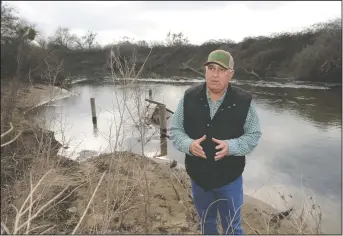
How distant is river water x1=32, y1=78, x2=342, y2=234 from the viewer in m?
6.97

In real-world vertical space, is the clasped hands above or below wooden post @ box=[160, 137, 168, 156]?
above

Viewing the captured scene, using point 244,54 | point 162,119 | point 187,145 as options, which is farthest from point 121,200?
point 244,54

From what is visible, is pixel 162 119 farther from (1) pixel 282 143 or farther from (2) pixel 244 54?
(2) pixel 244 54

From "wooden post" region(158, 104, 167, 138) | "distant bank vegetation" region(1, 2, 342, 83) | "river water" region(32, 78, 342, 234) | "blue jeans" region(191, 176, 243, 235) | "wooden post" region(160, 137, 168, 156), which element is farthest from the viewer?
"distant bank vegetation" region(1, 2, 342, 83)

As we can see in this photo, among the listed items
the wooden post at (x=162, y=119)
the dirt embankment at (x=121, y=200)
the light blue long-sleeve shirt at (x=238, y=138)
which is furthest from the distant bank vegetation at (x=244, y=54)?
the light blue long-sleeve shirt at (x=238, y=138)

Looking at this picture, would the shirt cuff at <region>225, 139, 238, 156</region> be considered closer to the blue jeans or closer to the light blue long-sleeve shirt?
the light blue long-sleeve shirt

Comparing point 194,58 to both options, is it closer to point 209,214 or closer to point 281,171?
point 281,171

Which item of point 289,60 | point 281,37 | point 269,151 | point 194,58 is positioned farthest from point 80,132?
point 194,58

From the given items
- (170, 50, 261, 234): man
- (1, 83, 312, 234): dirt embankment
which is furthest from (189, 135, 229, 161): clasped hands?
(1, 83, 312, 234): dirt embankment

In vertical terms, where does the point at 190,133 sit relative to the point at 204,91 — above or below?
below

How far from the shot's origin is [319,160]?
30.3 feet

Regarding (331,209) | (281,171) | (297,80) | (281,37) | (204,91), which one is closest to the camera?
(204,91)

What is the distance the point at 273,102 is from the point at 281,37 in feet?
76.8

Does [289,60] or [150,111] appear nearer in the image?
[150,111]
